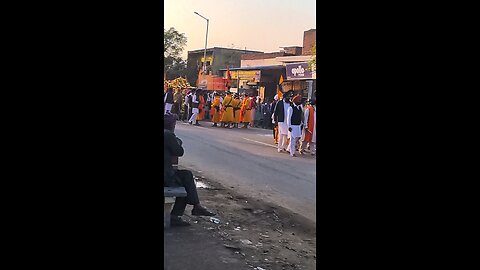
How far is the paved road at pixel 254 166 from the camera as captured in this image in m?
2.52

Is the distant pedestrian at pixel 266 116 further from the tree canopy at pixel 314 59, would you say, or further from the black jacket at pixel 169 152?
the black jacket at pixel 169 152

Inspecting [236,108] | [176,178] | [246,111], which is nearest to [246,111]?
[246,111]

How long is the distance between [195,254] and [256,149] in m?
0.62

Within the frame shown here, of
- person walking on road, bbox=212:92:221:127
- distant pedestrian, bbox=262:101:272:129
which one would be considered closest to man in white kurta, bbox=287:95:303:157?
distant pedestrian, bbox=262:101:272:129

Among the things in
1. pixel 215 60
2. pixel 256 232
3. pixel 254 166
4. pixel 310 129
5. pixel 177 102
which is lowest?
pixel 256 232

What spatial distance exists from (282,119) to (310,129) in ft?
0.63

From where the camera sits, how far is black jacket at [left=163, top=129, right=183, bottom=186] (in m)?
2.38

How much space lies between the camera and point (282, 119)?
2691 mm

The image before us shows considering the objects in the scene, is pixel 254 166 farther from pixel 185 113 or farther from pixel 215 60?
pixel 215 60

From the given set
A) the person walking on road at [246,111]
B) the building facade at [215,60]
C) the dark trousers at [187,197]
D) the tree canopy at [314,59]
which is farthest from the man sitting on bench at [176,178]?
the tree canopy at [314,59]
